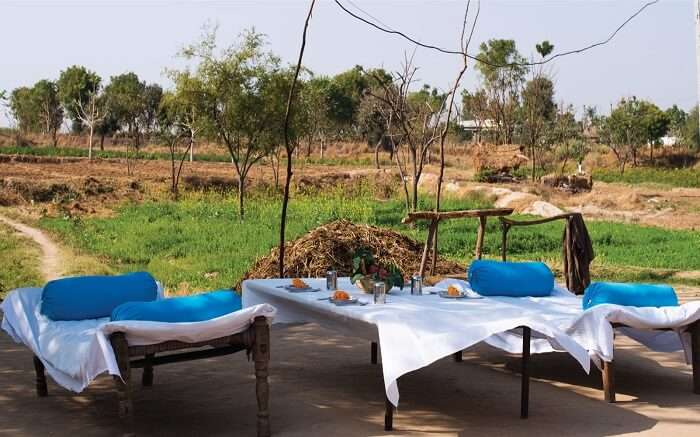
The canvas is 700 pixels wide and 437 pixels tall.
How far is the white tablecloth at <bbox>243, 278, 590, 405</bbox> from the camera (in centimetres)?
390

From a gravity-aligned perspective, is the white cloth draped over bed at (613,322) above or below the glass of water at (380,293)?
below

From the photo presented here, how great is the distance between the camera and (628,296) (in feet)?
15.4

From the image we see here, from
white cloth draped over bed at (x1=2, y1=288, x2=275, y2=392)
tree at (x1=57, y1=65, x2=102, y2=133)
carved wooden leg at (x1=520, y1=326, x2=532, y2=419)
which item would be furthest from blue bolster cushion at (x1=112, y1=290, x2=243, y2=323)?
tree at (x1=57, y1=65, x2=102, y2=133)

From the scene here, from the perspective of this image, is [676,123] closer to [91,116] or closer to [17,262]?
[91,116]

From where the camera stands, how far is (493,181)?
77.8ft

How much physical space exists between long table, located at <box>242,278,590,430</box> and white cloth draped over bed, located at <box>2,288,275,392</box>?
1.79 ft

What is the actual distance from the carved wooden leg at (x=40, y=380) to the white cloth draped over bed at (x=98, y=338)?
19 cm

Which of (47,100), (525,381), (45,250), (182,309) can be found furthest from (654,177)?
(47,100)

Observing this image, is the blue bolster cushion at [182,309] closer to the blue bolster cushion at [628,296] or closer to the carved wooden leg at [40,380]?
the carved wooden leg at [40,380]

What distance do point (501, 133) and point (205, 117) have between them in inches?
617

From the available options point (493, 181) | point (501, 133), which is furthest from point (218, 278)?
point (501, 133)

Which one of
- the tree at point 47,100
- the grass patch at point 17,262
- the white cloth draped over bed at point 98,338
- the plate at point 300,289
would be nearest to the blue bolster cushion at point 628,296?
the plate at point 300,289

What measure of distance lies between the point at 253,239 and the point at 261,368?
8849 mm

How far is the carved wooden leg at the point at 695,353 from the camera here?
15.4ft
